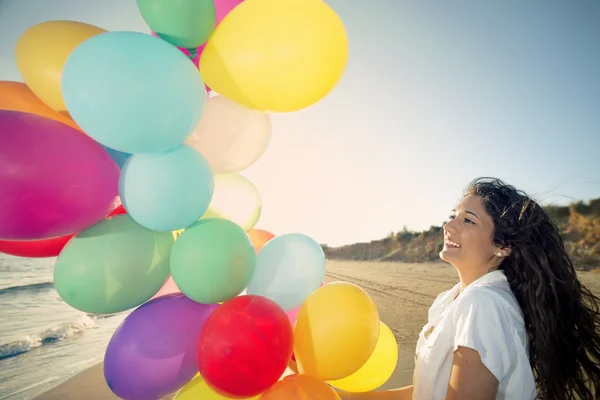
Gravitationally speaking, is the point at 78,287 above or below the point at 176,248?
below

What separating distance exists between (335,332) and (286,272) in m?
0.40

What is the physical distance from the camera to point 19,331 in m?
4.97

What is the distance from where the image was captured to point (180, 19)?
1.40 m

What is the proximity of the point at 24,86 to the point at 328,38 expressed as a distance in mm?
1417

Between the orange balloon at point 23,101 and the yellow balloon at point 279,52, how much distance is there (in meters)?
0.78

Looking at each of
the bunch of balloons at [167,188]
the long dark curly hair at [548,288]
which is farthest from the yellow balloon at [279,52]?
the long dark curly hair at [548,288]

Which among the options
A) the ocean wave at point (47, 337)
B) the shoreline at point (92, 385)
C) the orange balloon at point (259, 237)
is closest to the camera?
the orange balloon at point (259, 237)

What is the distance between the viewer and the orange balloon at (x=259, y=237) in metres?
2.03

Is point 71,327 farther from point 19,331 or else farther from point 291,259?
point 291,259

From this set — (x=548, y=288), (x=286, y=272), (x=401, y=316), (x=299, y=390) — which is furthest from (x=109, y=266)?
(x=401, y=316)

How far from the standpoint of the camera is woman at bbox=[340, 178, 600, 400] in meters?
1.26

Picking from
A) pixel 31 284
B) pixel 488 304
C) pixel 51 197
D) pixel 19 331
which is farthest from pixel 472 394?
pixel 31 284

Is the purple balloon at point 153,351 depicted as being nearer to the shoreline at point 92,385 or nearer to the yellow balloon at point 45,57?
the yellow balloon at point 45,57

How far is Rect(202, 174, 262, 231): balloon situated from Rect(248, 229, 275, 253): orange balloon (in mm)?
75
